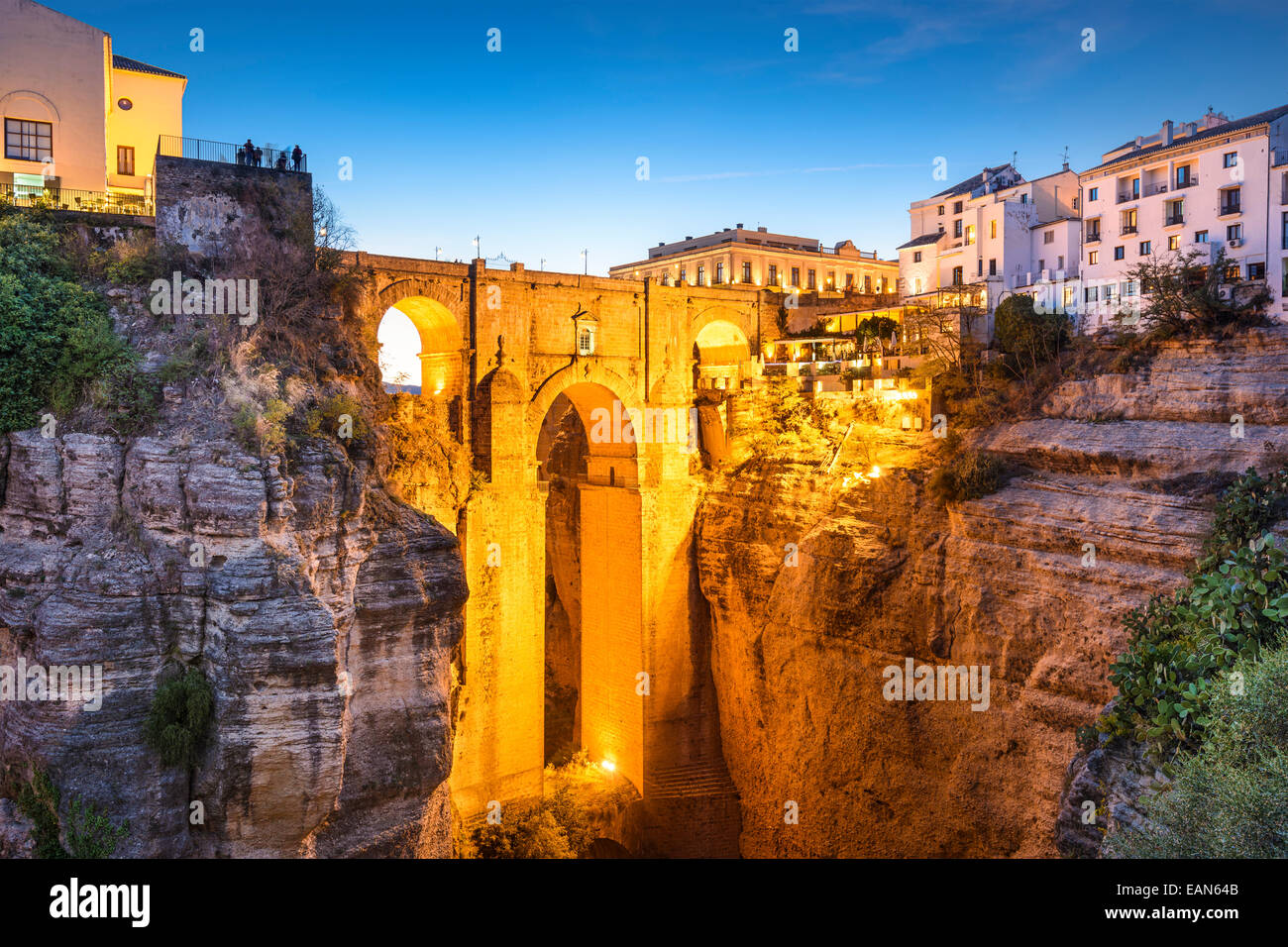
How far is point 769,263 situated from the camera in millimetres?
43094

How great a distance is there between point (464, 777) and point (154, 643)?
1321 cm

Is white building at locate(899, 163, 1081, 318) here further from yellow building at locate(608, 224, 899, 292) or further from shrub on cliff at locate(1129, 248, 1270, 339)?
shrub on cliff at locate(1129, 248, 1270, 339)

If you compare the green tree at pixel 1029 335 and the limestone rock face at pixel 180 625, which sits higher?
the green tree at pixel 1029 335

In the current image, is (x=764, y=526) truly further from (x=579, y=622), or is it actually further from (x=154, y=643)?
(x=154, y=643)

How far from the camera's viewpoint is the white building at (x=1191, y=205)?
88.2 ft

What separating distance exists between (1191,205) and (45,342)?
107 ft

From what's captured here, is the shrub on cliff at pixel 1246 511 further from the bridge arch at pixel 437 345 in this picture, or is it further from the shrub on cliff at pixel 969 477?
the bridge arch at pixel 437 345

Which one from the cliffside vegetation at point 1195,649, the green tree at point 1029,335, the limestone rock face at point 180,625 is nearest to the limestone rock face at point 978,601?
the green tree at point 1029,335

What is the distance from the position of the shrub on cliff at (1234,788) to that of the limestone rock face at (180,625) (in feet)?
34.4

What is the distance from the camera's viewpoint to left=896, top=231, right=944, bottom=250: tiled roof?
126ft

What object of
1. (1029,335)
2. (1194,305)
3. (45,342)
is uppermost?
(1194,305)

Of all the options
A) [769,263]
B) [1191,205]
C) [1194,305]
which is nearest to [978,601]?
[1194,305]

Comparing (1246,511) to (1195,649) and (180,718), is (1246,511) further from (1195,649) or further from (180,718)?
(180,718)

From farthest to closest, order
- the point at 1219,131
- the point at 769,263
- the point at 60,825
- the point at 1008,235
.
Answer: the point at 769,263
the point at 1008,235
the point at 1219,131
the point at 60,825
